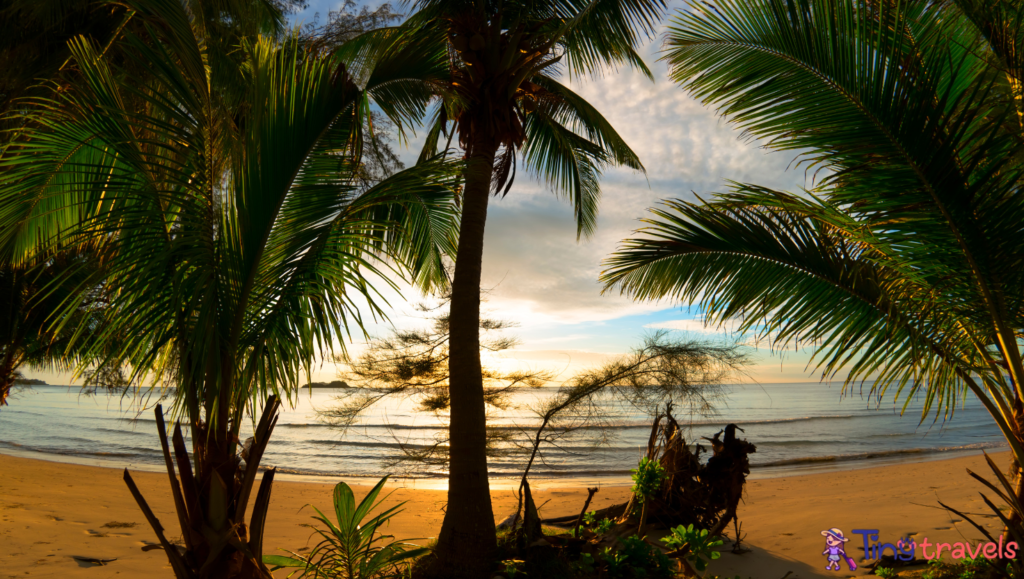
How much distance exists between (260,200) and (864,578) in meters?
5.96

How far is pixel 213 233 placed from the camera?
10.5 feet

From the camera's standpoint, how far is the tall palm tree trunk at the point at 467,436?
472 centimetres

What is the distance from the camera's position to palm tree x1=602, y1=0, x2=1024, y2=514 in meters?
3.25

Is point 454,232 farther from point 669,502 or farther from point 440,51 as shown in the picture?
point 669,502

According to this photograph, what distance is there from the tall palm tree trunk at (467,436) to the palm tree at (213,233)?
69.0 inches

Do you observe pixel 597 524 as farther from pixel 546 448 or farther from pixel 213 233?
pixel 546 448

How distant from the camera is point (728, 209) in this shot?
4.26 m

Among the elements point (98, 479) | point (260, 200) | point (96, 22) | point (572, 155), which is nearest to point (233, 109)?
point (260, 200)

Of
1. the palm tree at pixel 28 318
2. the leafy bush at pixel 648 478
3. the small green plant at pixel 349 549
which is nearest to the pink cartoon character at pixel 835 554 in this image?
the leafy bush at pixel 648 478

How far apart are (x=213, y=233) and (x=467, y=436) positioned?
8.90ft

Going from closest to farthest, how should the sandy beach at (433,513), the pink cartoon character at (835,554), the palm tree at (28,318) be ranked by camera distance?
the pink cartoon character at (835,554) < the sandy beach at (433,513) < the palm tree at (28,318)

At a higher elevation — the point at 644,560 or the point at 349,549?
the point at 349,549

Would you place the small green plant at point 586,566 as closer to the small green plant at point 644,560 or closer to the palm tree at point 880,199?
the small green plant at point 644,560

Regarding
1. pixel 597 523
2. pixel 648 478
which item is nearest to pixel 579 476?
pixel 597 523
